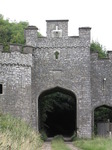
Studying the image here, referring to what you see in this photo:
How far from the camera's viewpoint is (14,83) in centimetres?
2795

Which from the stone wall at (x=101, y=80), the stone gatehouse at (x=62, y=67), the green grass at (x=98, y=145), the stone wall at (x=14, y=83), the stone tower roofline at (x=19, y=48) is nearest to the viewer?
the green grass at (x=98, y=145)

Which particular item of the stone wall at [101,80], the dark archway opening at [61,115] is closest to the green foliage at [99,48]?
the dark archway opening at [61,115]

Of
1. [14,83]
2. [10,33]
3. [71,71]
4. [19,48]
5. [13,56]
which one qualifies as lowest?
[14,83]

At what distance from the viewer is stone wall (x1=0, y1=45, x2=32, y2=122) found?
91.4ft

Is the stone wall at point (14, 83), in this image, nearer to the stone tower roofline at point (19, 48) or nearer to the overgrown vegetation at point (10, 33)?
the stone tower roofline at point (19, 48)

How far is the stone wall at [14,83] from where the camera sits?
27.8 metres

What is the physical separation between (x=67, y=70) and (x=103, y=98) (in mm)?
3467

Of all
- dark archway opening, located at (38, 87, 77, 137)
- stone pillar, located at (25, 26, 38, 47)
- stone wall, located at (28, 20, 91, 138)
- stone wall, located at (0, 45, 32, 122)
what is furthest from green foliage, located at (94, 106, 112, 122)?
stone wall, located at (0, 45, 32, 122)

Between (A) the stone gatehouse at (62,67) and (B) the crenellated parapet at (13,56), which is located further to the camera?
(A) the stone gatehouse at (62,67)

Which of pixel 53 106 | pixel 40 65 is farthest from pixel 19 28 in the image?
pixel 40 65

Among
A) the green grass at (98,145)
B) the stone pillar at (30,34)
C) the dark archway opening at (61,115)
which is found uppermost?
the stone pillar at (30,34)

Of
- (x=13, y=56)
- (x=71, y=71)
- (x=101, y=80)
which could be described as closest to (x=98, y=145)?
(x=13, y=56)

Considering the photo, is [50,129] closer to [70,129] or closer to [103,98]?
[70,129]

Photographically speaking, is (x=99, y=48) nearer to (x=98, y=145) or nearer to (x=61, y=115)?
(x=61, y=115)
